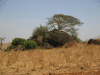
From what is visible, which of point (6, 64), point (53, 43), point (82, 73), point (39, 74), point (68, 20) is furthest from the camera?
point (68, 20)

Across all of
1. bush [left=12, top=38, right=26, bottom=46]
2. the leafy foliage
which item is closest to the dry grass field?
bush [left=12, top=38, right=26, bottom=46]

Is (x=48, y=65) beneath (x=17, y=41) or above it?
beneath

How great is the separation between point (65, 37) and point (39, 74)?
44.6 ft

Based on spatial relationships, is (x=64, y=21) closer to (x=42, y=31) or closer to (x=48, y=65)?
(x=42, y=31)

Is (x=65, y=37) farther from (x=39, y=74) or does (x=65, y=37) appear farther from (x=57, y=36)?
(x=39, y=74)

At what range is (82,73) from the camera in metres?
3.33

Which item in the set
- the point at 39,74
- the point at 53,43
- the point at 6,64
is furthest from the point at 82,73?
the point at 53,43

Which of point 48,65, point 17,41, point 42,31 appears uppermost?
point 42,31

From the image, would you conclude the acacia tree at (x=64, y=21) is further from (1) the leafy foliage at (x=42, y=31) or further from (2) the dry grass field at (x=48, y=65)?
(2) the dry grass field at (x=48, y=65)

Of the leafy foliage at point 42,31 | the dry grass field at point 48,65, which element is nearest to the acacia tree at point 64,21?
the leafy foliage at point 42,31

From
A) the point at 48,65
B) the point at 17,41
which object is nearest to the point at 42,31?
the point at 17,41

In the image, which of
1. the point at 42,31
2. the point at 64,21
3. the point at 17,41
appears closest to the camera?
the point at 17,41

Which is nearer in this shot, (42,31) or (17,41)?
(17,41)

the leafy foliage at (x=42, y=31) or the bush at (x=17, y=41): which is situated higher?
the leafy foliage at (x=42, y=31)
